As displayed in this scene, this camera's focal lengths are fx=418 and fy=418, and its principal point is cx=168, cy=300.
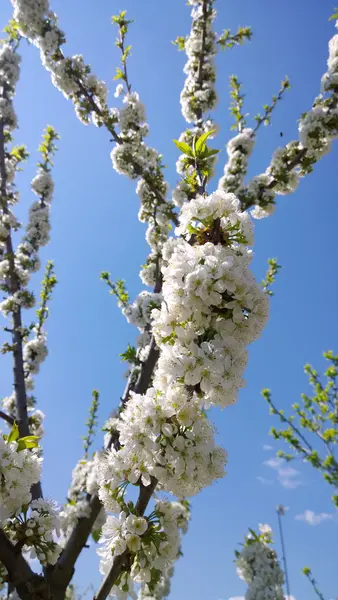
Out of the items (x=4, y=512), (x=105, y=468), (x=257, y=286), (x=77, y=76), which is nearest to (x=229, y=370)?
(x=257, y=286)

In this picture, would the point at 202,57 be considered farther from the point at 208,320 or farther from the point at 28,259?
the point at 208,320

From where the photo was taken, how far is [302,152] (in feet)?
20.9

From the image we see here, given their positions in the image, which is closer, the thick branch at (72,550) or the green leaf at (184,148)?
the green leaf at (184,148)

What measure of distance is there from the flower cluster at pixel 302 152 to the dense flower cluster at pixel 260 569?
15.6 ft

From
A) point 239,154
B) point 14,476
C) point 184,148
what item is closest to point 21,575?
point 14,476

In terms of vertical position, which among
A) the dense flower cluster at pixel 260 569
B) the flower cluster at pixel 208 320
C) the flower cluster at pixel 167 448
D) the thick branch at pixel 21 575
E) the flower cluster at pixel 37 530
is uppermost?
the dense flower cluster at pixel 260 569

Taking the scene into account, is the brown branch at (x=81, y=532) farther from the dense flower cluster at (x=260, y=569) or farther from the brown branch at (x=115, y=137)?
the brown branch at (x=115, y=137)

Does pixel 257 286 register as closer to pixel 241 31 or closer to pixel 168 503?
pixel 168 503

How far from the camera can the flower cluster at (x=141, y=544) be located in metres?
1.81

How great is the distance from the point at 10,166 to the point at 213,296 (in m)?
8.13

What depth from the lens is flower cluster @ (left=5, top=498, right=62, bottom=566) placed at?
6.90ft

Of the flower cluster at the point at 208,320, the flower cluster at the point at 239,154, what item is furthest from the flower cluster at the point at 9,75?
the flower cluster at the point at 208,320

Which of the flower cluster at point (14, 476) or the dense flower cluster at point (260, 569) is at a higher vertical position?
the dense flower cluster at point (260, 569)

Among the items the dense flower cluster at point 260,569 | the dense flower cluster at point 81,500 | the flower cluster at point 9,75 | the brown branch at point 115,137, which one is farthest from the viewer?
the flower cluster at point 9,75
